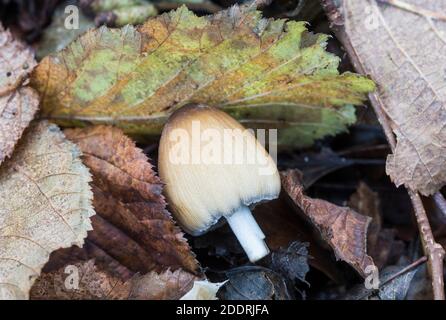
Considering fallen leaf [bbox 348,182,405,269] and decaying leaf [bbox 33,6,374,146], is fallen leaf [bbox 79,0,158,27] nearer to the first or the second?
decaying leaf [bbox 33,6,374,146]

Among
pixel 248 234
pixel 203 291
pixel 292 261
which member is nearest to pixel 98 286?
pixel 203 291

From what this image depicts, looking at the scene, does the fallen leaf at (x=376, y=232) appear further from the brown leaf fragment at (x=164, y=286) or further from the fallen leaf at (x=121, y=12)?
the fallen leaf at (x=121, y=12)

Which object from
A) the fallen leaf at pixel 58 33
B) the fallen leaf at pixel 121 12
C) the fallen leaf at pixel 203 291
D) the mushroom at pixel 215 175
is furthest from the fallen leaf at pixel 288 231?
the fallen leaf at pixel 58 33

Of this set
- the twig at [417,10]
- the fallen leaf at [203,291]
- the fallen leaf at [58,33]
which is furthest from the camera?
the fallen leaf at [58,33]

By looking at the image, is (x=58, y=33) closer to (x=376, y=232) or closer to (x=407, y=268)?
(x=376, y=232)
